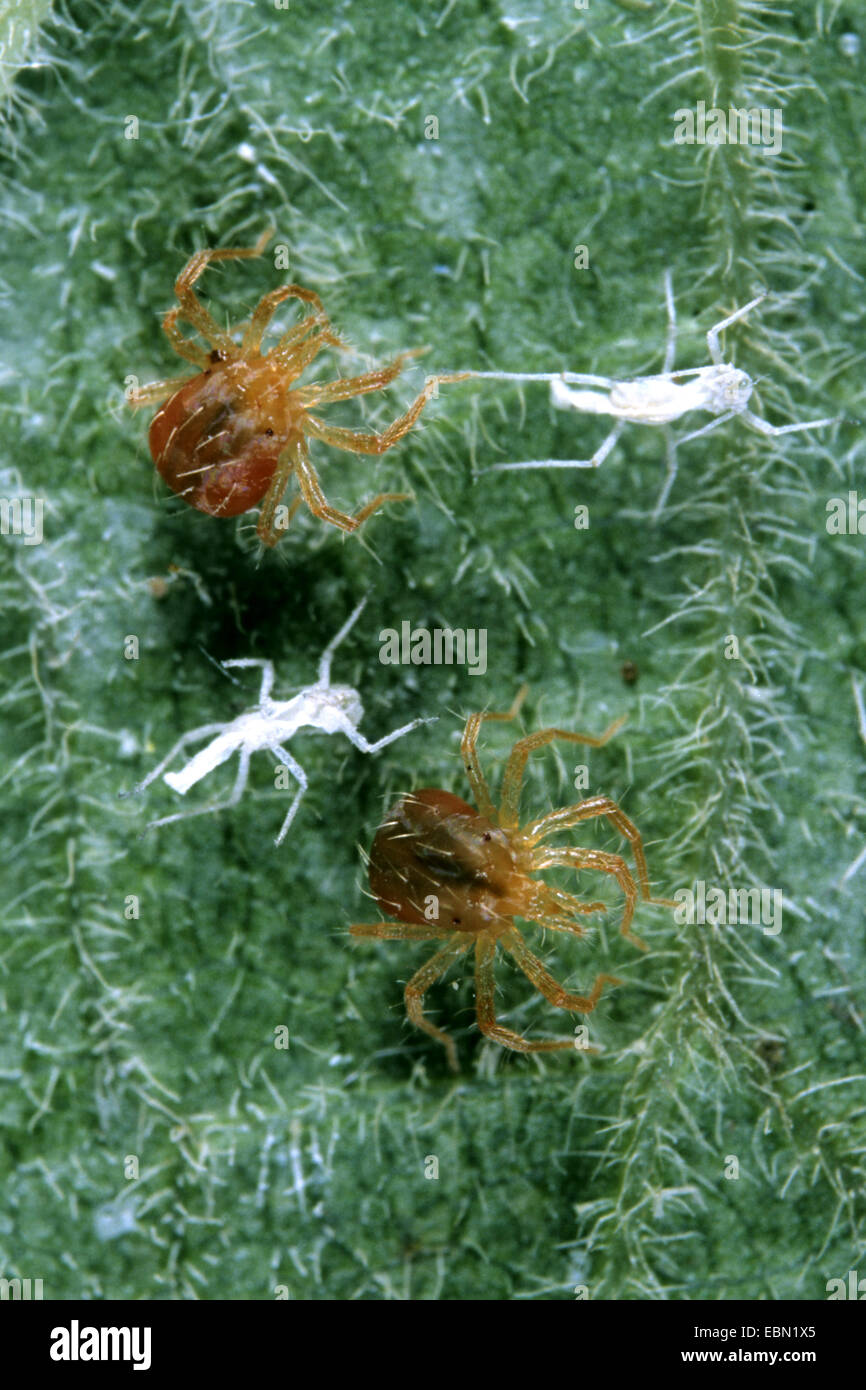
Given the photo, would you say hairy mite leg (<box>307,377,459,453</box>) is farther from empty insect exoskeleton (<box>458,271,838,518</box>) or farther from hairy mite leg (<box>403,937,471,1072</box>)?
hairy mite leg (<box>403,937,471,1072</box>)

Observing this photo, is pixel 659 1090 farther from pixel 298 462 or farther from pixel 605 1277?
pixel 298 462

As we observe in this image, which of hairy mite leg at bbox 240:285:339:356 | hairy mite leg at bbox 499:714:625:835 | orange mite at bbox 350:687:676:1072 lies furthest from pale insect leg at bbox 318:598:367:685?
hairy mite leg at bbox 240:285:339:356

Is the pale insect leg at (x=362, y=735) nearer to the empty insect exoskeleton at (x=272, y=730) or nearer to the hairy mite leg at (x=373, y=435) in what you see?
the empty insect exoskeleton at (x=272, y=730)

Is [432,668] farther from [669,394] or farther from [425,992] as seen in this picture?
[669,394]

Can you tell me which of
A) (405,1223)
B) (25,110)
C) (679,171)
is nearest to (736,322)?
(679,171)

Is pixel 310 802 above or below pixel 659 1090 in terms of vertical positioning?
above

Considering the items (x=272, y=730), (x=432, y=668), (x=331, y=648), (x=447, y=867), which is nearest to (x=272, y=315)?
(x=331, y=648)
